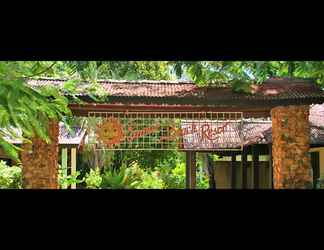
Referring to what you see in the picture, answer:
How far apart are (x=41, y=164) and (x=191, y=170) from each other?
3.25 m

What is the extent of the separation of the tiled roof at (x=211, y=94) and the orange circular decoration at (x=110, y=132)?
0.35 meters

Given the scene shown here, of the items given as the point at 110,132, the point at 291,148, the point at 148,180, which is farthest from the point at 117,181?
the point at 291,148

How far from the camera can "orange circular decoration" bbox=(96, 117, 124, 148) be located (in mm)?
7188

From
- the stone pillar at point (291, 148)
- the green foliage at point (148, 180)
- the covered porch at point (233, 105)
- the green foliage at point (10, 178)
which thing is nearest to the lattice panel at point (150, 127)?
the covered porch at point (233, 105)

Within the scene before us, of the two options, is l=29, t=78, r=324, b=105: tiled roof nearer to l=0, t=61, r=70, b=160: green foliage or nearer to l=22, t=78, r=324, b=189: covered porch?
l=22, t=78, r=324, b=189: covered porch

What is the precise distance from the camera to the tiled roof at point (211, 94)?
7.02 m

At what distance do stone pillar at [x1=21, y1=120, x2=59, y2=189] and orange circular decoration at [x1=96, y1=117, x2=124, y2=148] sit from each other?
0.63 m

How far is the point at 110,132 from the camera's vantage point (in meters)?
7.18

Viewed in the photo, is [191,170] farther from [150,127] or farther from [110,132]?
[110,132]

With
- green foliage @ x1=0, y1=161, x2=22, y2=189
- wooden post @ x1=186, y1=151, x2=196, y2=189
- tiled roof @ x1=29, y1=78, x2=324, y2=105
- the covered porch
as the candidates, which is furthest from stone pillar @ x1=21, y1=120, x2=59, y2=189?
wooden post @ x1=186, y1=151, x2=196, y2=189

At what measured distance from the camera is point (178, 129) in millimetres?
7512

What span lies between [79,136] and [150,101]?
388 cm
